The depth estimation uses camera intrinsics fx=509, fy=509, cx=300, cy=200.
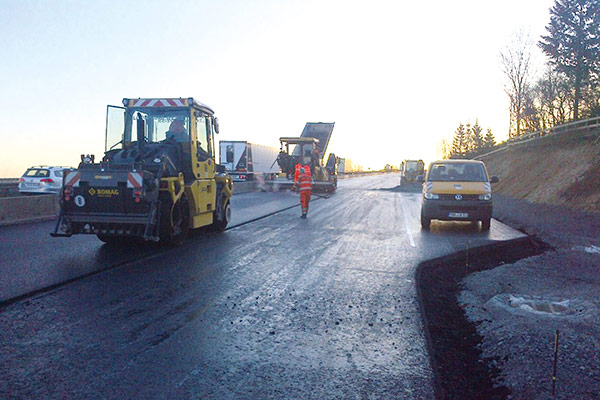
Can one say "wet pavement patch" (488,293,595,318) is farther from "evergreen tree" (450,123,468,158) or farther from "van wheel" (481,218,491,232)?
"evergreen tree" (450,123,468,158)

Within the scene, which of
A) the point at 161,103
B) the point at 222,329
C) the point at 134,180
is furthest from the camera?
the point at 161,103

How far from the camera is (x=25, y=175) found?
76.3ft

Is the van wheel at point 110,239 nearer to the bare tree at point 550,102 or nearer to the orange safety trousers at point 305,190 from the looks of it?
the orange safety trousers at point 305,190

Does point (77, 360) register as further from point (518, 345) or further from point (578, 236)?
point (578, 236)

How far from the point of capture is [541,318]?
5219 millimetres

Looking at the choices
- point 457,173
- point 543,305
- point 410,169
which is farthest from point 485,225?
point 410,169

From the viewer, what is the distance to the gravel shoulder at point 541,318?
Result: 3.85 metres

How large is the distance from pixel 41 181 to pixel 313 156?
50.5ft

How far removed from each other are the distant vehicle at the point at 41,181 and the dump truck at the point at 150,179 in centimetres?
1370

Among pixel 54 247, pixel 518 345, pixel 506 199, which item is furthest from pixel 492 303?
pixel 506 199

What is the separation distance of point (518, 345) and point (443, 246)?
20.2 feet

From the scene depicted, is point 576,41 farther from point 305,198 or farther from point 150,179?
point 150,179

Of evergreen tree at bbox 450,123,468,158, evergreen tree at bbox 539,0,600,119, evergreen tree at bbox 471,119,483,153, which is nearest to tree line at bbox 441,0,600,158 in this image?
evergreen tree at bbox 539,0,600,119

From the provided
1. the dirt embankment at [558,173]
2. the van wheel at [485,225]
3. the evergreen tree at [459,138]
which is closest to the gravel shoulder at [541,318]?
the van wheel at [485,225]
